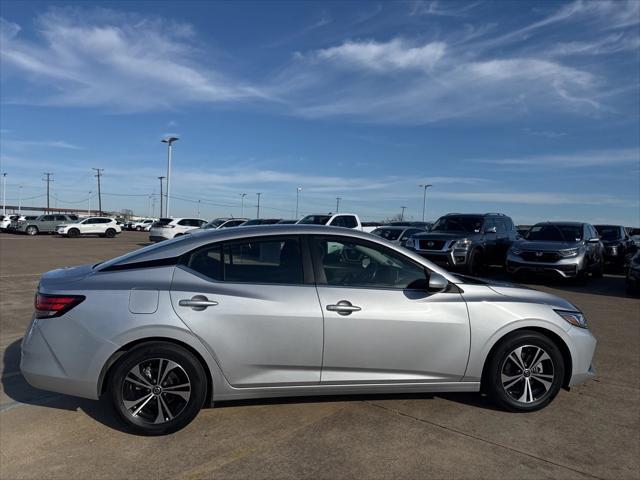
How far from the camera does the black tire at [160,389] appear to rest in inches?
138

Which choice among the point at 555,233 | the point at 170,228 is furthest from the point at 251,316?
the point at 170,228

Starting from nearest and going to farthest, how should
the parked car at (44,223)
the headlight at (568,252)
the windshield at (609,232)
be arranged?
the headlight at (568,252) → the windshield at (609,232) → the parked car at (44,223)

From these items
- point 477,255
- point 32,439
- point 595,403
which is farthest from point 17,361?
point 477,255

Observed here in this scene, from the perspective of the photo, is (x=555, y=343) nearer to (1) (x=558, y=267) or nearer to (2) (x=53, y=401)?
(2) (x=53, y=401)

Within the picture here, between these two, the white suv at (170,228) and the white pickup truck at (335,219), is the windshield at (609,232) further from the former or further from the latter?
the white suv at (170,228)

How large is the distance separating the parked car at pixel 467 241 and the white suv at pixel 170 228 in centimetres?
1729

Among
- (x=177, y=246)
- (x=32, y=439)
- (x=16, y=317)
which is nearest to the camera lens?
(x=32, y=439)

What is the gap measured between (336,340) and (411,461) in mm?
981

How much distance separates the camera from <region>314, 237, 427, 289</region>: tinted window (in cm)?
388

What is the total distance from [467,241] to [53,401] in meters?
10.9

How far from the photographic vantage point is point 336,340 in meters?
3.66

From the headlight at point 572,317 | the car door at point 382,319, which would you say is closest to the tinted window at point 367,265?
the car door at point 382,319

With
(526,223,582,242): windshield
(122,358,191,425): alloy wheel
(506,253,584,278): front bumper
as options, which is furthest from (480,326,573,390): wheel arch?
(526,223,582,242): windshield

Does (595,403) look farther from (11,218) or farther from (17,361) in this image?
(11,218)
